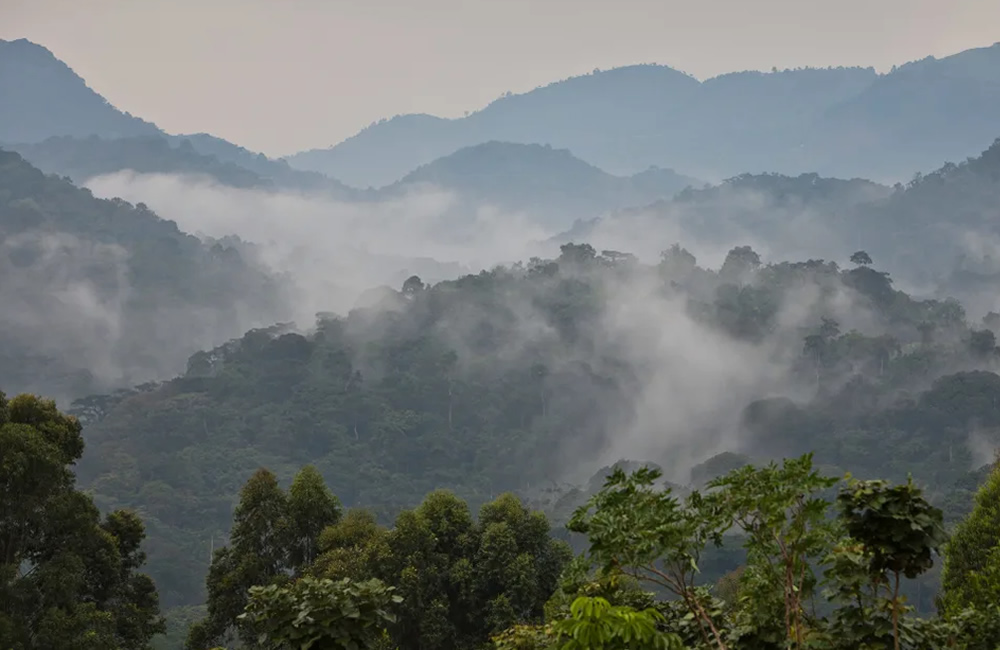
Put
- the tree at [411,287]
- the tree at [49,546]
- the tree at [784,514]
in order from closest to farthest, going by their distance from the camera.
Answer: the tree at [784,514] < the tree at [49,546] < the tree at [411,287]

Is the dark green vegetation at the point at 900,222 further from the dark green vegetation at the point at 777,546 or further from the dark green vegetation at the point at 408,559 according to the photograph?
the dark green vegetation at the point at 777,546

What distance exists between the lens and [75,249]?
131375 millimetres

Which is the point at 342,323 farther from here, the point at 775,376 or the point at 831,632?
the point at 831,632

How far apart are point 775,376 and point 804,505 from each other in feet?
314

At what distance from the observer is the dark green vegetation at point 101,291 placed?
376 ft

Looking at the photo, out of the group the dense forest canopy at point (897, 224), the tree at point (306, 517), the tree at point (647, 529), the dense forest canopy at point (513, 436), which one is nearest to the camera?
the tree at point (647, 529)

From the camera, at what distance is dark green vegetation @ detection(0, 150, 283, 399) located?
4513 inches

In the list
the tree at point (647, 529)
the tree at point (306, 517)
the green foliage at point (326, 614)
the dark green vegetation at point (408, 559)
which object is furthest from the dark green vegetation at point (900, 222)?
the green foliage at point (326, 614)

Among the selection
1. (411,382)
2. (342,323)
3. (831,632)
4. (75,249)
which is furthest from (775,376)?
(75,249)

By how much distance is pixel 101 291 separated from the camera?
129 meters

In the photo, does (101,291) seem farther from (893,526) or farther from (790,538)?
(893,526)

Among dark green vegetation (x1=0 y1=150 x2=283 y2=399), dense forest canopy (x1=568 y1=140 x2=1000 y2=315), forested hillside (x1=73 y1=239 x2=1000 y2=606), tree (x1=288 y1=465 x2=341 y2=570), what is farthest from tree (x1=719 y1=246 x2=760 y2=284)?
tree (x1=288 y1=465 x2=341 y2=570)

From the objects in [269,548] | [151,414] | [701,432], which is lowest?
[269,548]

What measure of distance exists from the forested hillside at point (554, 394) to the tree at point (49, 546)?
49.8 metres
